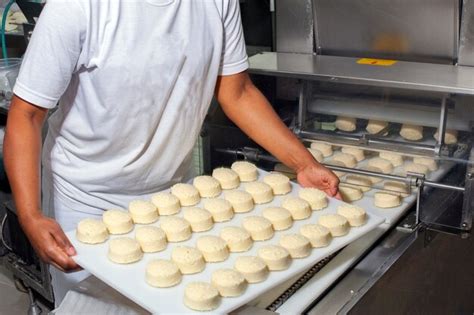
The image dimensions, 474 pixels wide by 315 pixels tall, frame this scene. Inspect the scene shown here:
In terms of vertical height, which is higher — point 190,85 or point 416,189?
point 190,85

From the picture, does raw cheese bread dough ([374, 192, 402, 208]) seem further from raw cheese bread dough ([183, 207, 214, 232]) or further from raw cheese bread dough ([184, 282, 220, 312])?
raw cheese bread dough ([184, 282, 220, 312])

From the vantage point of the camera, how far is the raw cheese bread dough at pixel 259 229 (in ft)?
3.94

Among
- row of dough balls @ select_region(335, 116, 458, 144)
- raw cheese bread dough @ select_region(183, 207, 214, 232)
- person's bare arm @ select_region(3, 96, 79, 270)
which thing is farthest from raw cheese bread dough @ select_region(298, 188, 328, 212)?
person's bare arm @ select_region(3, 96, 79, 270)

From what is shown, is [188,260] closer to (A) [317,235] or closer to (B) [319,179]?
(A) [317,235]

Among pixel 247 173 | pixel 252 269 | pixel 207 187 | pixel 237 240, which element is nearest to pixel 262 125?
pixel 247 173

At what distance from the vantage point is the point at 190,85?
1386 millimetres

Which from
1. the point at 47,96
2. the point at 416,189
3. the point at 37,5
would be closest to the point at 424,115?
the point at 416,189

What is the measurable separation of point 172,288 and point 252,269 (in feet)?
0.49

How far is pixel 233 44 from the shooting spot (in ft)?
4.83

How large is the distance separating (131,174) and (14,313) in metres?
1.53

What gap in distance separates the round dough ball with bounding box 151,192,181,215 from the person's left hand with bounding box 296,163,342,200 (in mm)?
344

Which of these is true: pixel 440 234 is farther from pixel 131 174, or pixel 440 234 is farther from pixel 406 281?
pixel 131 174

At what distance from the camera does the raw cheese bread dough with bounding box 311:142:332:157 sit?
1773mm

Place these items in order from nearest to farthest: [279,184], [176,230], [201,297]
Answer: [201,297] → [176,230] → [279,184]
